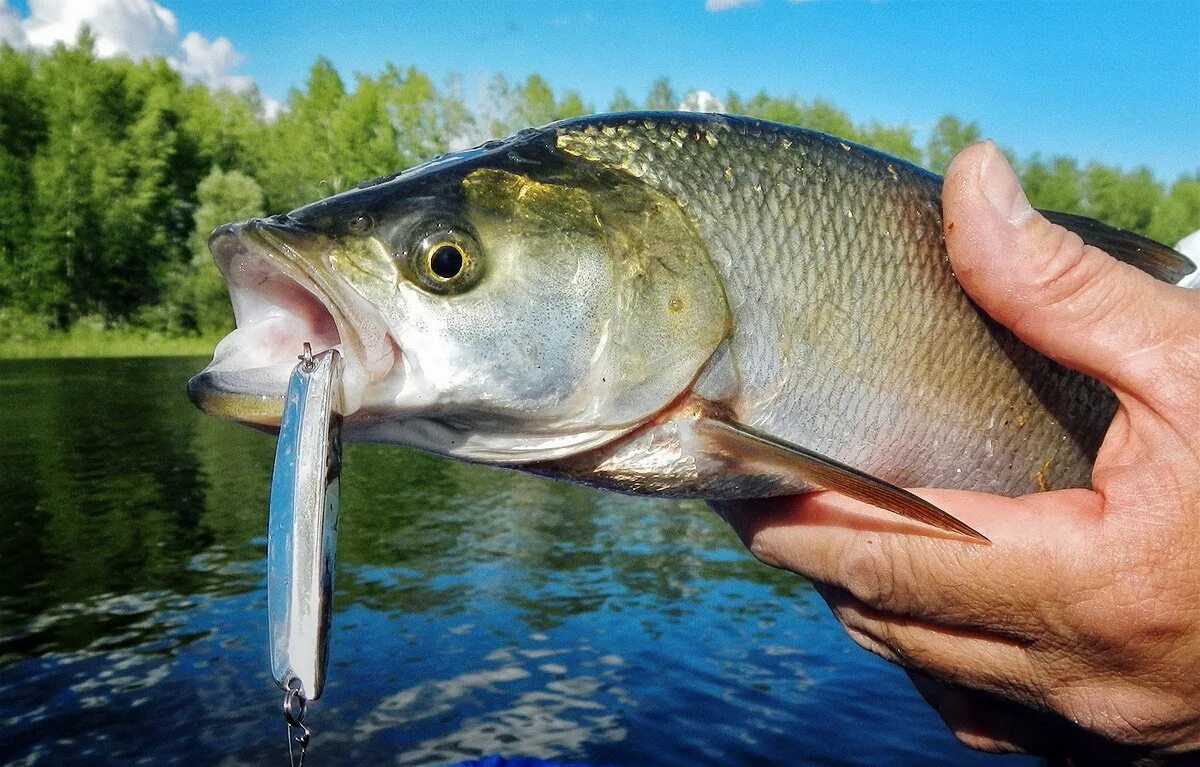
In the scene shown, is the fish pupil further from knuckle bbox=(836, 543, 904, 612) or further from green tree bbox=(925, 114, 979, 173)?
green tree bbox=(925, 114, 979, 173)

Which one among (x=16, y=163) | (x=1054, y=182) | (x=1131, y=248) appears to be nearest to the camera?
(x=1131, y=248)

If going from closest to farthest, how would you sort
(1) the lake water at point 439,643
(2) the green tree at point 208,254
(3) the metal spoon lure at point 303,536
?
1. (3) the metal spoon lure at point 303,536
2. (1) the lake water at point 439,643
3. (2) the green tree at point 208,254

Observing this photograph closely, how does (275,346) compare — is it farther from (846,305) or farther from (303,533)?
(846,305)

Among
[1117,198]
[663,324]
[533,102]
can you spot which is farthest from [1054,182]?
[663,324]

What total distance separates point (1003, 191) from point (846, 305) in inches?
19.1

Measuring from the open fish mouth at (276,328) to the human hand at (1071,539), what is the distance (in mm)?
1291

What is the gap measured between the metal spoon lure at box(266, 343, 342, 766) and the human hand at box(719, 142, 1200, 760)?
1348 millimetres

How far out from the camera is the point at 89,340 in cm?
4400

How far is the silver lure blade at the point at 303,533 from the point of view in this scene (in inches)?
74.5

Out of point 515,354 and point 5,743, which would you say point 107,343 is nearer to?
point 5,743

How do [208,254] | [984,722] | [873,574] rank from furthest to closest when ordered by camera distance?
[208,254] → [984,722] → [873,574]

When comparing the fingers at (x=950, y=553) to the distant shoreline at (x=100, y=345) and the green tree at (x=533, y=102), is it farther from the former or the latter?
the green tree at (x=533, y=102)

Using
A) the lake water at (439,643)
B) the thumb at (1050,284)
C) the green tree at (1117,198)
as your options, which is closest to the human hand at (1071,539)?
the thumb at (1050,284)

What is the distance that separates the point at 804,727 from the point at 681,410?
5284mm
